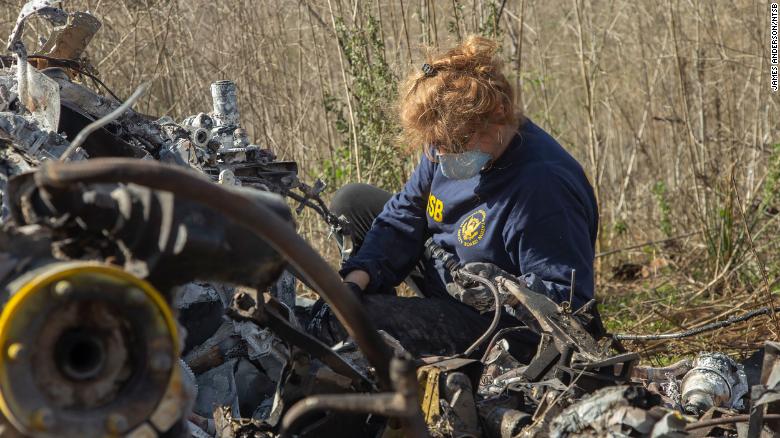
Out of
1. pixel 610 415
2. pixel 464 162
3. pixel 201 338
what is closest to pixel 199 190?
pixel 610 415

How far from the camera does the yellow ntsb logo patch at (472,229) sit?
330 centimetres

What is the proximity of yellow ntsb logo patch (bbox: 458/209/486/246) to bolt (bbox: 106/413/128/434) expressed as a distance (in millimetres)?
2024

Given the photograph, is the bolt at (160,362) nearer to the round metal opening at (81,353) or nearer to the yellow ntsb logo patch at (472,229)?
the round metal opening at (81,353)

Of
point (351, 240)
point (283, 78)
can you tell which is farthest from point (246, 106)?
point (351, 240)

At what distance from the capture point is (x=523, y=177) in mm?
3188

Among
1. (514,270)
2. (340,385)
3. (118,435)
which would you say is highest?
(118,435)

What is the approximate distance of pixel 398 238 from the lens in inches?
145

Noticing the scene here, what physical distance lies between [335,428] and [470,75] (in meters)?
1.56

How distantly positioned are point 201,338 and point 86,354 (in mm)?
1217

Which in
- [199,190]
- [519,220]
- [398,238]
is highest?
[199,190]

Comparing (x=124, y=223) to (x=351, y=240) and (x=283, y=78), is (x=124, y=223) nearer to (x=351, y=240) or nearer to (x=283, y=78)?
(x=351, y=240)

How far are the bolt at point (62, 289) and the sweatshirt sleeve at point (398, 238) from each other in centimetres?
217

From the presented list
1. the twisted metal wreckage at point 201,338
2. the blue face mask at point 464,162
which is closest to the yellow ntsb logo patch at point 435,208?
the blue face mask at point 464,162

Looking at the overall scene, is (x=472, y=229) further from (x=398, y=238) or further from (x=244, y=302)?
(x=244, y=302)
